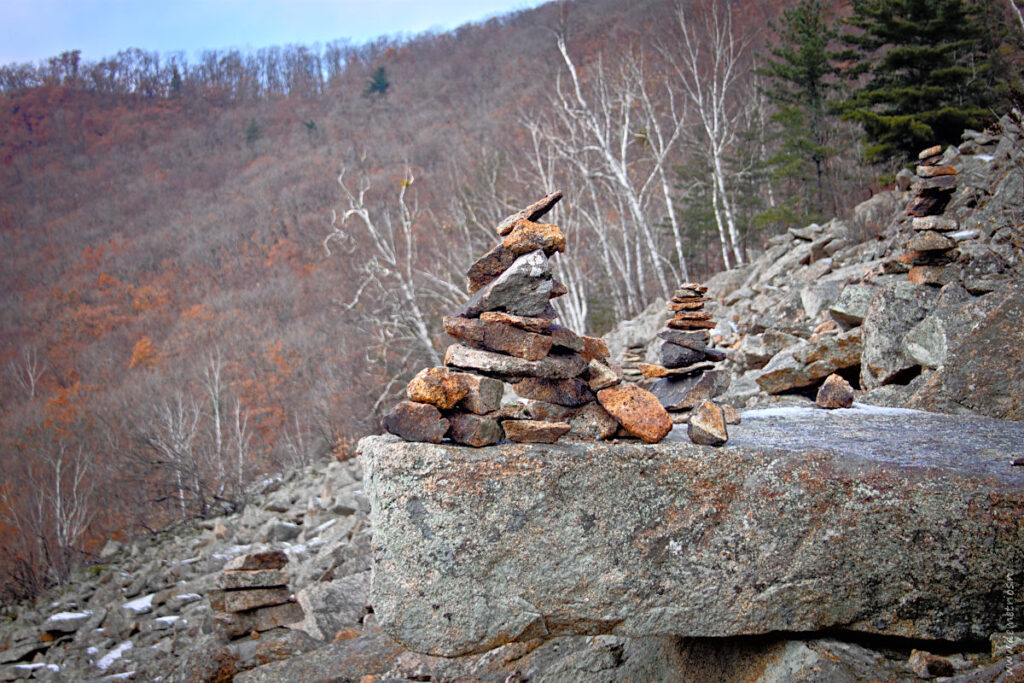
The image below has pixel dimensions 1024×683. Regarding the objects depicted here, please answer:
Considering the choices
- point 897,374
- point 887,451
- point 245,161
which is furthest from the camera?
point 245,161

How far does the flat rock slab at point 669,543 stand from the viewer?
3092 millimetres

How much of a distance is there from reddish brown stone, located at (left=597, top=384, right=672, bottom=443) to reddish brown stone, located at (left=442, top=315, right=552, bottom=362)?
0.50m

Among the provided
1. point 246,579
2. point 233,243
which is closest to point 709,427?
point 246,579

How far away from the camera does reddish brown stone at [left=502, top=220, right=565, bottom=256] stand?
12.6 ft

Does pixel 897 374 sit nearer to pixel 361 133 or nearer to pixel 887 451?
pixel 887 451

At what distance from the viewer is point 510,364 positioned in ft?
11.8

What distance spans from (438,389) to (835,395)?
3568 mm

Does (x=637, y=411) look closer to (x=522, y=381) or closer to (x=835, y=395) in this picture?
(x=522, y=381)

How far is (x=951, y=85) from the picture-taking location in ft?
52.1

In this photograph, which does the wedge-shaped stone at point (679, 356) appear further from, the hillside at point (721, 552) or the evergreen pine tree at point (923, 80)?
the evergreen pine tree at point (923, 80)

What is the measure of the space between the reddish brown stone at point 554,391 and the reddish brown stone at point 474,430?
320 mm

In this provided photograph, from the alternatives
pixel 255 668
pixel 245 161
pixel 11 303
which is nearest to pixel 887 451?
pixel 255 668

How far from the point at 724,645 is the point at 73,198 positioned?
68.8 metres

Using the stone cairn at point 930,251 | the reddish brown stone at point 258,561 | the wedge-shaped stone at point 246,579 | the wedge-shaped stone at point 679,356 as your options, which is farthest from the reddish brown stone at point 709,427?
the reddish brown stone at point 258,561
